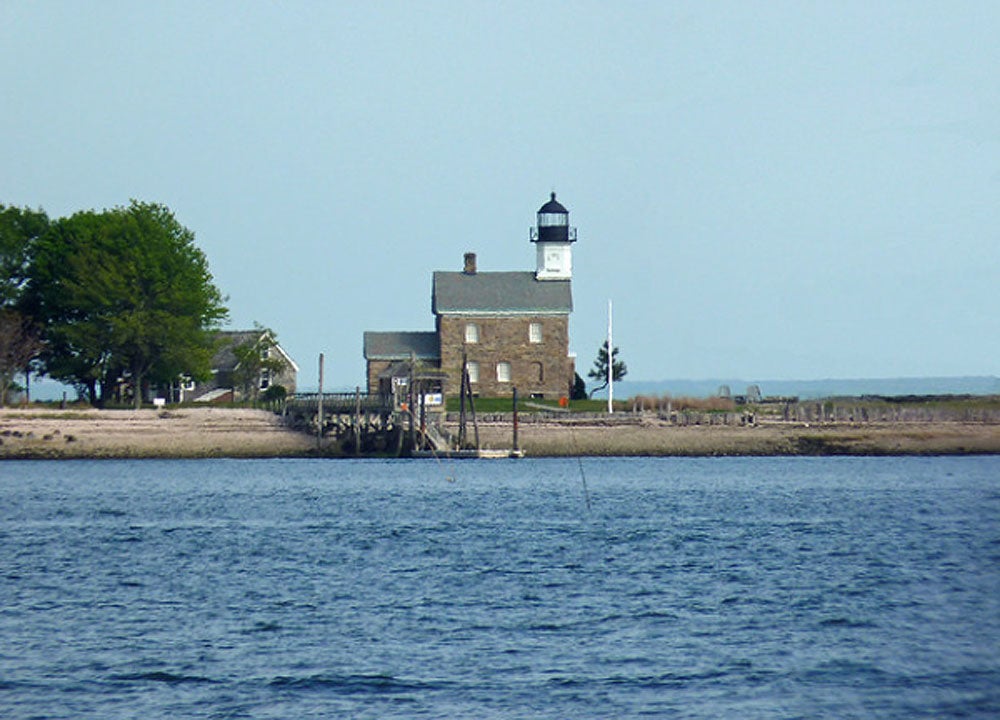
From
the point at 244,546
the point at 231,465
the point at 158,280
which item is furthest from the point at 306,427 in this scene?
the point at 244,546

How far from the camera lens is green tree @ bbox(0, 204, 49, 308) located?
87.1 meters

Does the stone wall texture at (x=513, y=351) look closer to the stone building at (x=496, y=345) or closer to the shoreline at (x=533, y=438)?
the stone building at (x=496, y=345)

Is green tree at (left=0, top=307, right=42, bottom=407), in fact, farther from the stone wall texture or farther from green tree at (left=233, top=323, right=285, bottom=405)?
the stone wall texture

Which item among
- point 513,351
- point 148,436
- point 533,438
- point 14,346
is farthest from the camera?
point 513,351

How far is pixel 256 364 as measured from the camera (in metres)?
96.8

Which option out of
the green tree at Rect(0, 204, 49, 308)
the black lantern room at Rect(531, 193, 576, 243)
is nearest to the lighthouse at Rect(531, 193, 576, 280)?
the black lantern room at Rect(531, 193, 576, 243)

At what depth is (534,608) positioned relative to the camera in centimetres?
2725

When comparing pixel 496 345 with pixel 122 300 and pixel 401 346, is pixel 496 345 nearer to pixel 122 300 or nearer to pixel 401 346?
pixel 401 346

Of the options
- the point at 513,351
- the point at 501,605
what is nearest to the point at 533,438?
the point at 513,351

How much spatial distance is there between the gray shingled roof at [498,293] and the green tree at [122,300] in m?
13.7

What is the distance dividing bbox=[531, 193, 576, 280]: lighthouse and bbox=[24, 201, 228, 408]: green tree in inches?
784

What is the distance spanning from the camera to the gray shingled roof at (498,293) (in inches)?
3627

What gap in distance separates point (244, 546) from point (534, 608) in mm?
12764

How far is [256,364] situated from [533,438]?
98.2 ft
